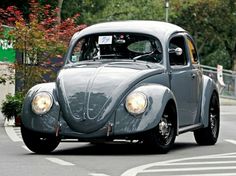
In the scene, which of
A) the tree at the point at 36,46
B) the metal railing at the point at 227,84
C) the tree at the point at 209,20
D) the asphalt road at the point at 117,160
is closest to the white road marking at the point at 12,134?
the asphalt road at the point at 117,160

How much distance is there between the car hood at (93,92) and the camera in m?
13.3

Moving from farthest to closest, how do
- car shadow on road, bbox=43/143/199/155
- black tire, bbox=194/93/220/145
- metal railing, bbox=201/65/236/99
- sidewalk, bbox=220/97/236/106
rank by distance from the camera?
1. metal railing, bbox=201/65/236/99
2. sidewalk, bbox=220/97/236/106
3. black tire, bbox=194/93/220/145
4. car shadow on road, bbox=43/143/199/155

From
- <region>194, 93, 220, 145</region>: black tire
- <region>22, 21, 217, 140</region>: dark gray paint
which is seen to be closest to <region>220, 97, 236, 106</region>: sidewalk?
<region>194, 93, 220, 145</region>: black tire

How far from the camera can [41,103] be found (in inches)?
541

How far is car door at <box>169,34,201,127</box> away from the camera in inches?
583

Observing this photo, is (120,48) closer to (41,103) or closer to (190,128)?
(190,128)

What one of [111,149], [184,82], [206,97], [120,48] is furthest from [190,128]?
[120,48]

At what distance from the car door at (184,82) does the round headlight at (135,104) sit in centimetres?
121

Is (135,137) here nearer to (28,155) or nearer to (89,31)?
(28,155)

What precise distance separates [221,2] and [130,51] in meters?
56.9

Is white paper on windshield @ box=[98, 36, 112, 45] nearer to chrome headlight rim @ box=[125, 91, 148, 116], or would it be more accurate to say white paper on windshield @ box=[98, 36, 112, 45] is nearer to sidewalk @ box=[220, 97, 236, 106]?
chrome headlight rim @ box=[125, 91, 148, 116]

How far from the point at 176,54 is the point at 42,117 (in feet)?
Result: 8.61

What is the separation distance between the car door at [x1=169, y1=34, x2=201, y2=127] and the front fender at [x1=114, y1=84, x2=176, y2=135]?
3.27ft

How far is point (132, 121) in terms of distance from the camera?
13375 millimetres
